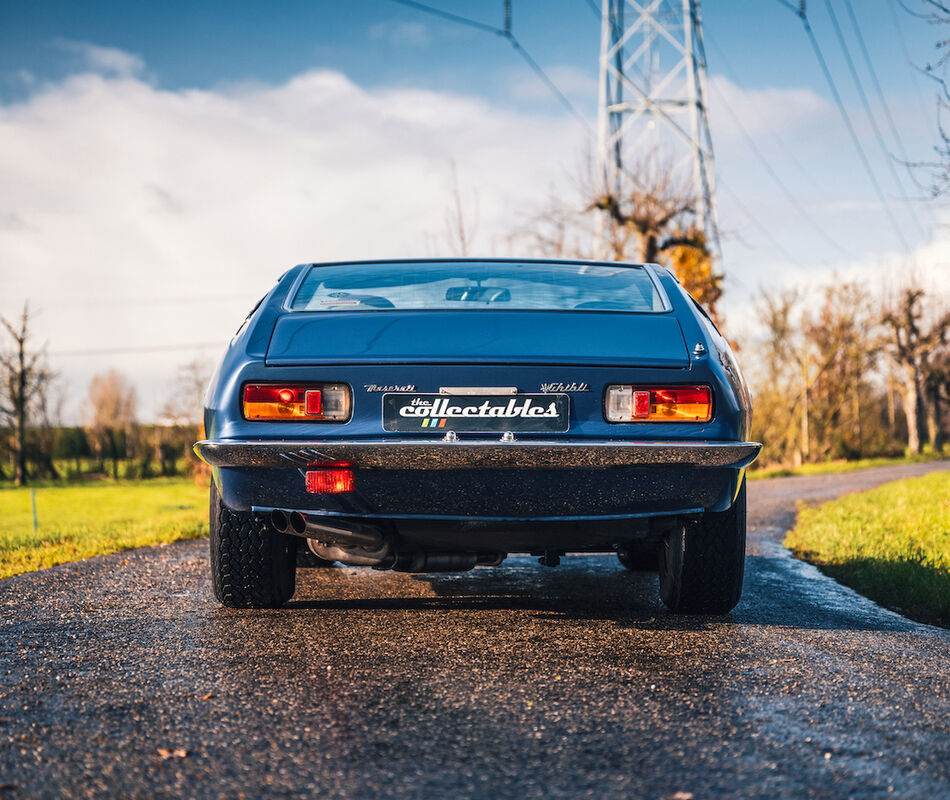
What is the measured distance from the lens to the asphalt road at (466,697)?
7.12 ft

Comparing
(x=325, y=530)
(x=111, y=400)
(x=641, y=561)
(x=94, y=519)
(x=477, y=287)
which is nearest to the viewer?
(x=325, y=530)

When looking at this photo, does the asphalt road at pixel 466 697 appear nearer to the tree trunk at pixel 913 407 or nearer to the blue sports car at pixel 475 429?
the blue sports car at pixel 475 429

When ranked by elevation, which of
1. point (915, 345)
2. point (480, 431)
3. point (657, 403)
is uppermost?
point (915, 345)

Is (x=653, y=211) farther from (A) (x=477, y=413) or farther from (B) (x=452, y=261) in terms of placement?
(A) (x=477, y=413)

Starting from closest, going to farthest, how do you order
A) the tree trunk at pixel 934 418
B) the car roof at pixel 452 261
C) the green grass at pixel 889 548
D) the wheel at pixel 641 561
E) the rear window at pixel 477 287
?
the rear window at pixel 477 287, the car roof at pixel 452 261, the green grass at pixel 889 548, the wheel at pixel 641 561, the tree trunk at pixel 934 418

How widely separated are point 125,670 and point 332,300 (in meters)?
1.69

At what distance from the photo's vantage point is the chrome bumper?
3.38 metres

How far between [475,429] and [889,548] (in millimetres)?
4783

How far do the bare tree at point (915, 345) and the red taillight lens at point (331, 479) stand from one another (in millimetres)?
42198

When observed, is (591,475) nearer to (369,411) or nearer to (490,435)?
(490,435)

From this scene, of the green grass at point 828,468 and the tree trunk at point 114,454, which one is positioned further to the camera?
the tree trunk at point 114,454

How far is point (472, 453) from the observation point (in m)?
3.38

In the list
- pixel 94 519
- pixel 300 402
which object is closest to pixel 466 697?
pixel 300 402

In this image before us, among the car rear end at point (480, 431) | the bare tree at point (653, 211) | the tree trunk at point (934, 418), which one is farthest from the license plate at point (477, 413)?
the tree trunk at point (934, 418)
